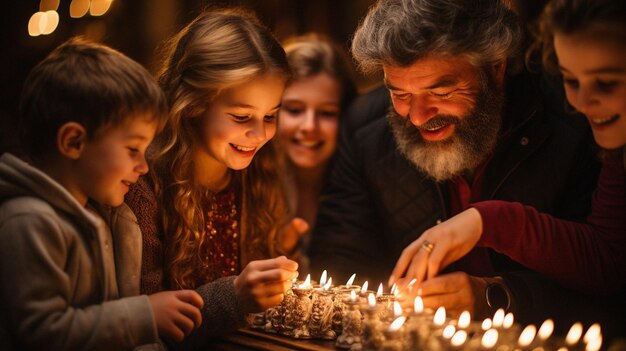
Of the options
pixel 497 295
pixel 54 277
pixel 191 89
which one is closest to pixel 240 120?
pixel 191 89

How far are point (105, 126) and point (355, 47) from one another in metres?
1.34

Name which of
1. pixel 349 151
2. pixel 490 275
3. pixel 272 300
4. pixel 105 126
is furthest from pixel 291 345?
pixel 349 151

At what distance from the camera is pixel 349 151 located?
3.57 meters

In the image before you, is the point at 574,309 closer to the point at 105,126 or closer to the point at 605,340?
the point at 605,340

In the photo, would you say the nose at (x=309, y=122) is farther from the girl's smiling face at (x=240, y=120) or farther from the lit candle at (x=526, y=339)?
the lit candle at (x=526, y=339)

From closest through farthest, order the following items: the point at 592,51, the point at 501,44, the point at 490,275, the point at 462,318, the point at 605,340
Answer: the point at 592,51 → the point at 462,318 → the point at 605,340 → the point at 501,44 → the point at 490,275

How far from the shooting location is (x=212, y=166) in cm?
270

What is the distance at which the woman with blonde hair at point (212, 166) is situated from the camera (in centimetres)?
225

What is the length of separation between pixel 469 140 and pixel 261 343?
1.26 meters

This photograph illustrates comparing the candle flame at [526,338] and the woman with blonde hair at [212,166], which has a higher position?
the woman with blonde hair at [212,166]

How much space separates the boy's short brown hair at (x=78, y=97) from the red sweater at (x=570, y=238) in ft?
4.24

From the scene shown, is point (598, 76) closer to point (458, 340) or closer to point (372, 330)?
point (458, 340)

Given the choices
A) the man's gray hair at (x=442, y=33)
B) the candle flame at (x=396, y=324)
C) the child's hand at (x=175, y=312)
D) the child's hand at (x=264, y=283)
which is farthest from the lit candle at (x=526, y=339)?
the man's gray hair at (x=442, y=33)

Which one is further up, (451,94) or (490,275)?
(451,94)
